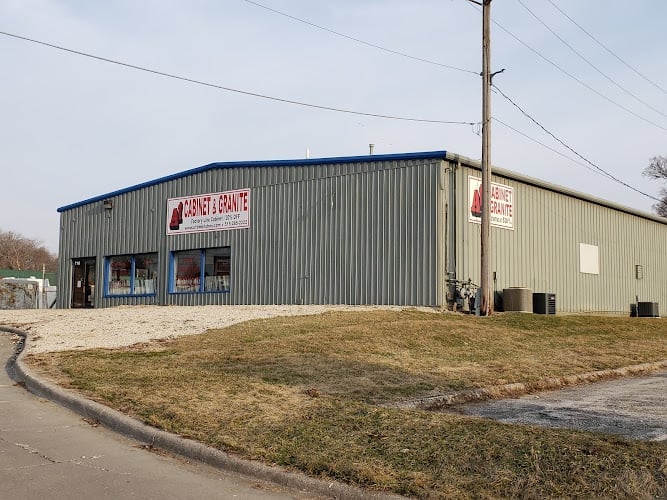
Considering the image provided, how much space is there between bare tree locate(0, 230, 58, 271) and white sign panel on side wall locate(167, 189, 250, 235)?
77.3 metres

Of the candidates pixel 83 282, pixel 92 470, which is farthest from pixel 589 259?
pixel 92 470

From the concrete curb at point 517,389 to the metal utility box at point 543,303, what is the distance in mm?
7714

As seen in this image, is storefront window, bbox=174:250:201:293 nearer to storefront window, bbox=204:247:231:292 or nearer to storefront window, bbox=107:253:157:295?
storefront window, bbox=204:247:231:292

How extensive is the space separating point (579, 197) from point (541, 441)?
2258cm

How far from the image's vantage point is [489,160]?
19.2 meters

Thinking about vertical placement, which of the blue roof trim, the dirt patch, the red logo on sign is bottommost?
the dirt patch

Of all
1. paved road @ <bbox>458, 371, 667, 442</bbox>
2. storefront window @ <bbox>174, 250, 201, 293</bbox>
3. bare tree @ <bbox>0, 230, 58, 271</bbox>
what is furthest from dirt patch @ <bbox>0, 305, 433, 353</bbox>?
bare tree @ <bbox>0, 230, 58, 271</bbox>

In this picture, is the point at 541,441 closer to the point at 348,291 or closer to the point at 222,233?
the point at 348,291

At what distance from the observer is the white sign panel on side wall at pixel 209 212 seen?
24828mm

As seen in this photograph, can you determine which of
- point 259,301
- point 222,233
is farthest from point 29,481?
point 222,233

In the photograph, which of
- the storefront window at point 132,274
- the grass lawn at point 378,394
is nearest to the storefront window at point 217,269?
the storefront window at point 132,274

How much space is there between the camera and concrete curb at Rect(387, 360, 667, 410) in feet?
28.3

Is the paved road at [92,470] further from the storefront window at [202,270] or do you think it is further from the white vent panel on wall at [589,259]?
the white vent panel on wall at [589,259]

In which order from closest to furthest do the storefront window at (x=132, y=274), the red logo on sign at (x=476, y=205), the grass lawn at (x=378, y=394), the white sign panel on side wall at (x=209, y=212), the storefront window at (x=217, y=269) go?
the grass lawn at (x=378, y=394) < the red logo on sign at (x=476, y=205) < the white sign panel on side wall at (x=209, y=212) < the storefront window at (x=217, y=269) < the storefront window at (x=132, y=274)
